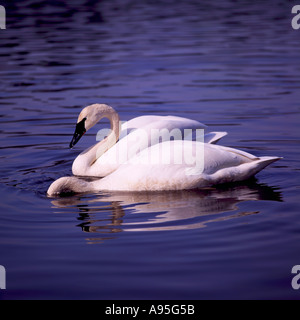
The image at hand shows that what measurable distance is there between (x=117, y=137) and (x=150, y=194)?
207 centimetres

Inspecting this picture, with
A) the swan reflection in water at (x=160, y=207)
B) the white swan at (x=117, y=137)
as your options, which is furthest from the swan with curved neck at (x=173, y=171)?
the white swan at (x=117, y=137)

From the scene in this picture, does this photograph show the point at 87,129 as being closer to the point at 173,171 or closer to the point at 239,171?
the point at 173,171

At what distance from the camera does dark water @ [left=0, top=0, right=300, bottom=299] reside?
5438 mm

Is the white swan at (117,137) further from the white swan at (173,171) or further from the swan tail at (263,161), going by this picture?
the swan tail at (263,161)

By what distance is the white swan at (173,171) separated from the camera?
7.89 meters

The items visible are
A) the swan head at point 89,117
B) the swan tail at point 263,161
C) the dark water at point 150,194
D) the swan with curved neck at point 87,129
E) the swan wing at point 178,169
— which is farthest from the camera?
the swan head at point 89,117

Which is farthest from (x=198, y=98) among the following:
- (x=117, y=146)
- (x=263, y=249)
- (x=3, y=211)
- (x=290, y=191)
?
(x=263, y=249)

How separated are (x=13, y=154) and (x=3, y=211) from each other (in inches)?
109

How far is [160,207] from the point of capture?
23.9 feet

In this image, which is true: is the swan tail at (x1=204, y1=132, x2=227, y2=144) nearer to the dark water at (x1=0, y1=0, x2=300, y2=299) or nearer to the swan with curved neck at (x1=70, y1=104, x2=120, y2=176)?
the dark water at (x1=0, y1=0, x2=300, y2=299)

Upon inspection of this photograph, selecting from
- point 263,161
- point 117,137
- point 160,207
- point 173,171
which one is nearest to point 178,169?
point 173,171

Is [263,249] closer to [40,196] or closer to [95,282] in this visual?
[95,282]

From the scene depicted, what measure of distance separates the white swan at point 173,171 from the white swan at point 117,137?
3.47ft

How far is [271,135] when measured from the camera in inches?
420
